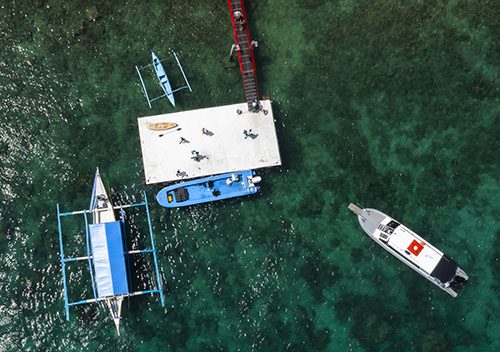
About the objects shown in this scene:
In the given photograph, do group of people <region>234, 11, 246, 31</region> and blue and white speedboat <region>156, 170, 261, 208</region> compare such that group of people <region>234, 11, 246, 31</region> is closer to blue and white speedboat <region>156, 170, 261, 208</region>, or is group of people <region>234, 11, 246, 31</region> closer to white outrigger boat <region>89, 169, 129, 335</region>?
blue and white speedboat <region>156, 170, 261, 208</region>

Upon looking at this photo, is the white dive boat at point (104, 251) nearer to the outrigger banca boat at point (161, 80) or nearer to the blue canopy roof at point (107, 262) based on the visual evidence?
the blue canopy roof at point (107, 262)

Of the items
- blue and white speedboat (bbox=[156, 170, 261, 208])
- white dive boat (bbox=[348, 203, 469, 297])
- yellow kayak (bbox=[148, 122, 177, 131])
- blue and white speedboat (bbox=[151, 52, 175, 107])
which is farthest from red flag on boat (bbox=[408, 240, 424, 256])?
blue and white speedboat (bbox=[151, 52, 175, 107])

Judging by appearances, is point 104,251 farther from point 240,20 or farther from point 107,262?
point 240,20

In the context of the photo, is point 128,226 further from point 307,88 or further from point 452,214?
point 452,214

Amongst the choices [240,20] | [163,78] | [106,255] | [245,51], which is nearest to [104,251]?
[106,255]

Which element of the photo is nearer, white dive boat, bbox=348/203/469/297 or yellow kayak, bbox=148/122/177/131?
yellow kayak, bbox=148/122/177/131
